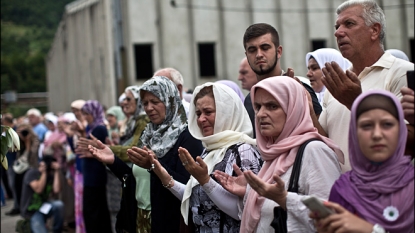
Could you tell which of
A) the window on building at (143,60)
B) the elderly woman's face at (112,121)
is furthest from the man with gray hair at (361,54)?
the window on building at (143,60)

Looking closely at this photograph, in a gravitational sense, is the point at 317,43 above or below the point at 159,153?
above

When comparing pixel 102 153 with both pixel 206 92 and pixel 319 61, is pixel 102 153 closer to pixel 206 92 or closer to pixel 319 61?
pixel 206 92

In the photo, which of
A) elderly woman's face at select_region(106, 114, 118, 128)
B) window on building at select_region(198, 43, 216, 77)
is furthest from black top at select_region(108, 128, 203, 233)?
window on building at select_region(198, 43, 216, 77)

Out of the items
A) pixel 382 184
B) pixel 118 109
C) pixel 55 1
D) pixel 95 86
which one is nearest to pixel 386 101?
pixel 382 184

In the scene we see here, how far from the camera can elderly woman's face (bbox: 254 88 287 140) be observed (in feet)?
14.5

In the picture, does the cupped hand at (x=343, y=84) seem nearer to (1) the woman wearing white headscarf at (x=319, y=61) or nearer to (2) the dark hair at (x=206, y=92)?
(2) the dark hair at (x=206, y=92)

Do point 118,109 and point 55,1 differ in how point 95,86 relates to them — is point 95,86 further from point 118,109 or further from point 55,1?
point 55,1

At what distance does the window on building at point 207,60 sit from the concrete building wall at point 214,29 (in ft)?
0.77

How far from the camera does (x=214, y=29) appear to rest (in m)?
30.8

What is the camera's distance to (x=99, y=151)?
268 inches

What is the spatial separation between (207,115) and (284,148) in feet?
4.21

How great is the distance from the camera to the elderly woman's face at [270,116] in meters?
4.41

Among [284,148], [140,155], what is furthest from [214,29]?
[284,148]

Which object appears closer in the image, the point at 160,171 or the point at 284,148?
the point at 284,148
